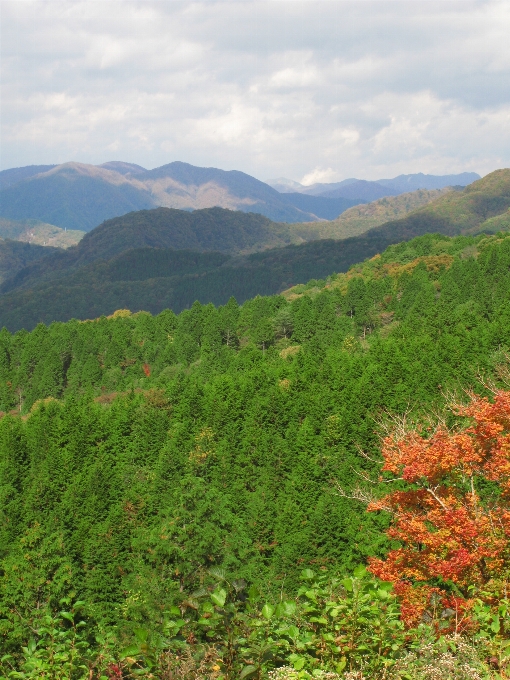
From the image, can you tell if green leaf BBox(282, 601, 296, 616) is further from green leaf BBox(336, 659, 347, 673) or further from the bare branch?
the bare branch

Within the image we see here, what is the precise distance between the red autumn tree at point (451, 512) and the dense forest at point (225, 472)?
428cm

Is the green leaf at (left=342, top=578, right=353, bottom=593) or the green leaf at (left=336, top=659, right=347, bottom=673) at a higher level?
the green leaf at (left=342, top=578, right=353, bottom=593)

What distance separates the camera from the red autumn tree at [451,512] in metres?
18.9

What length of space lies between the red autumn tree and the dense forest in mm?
4284

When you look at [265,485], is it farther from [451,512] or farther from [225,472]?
[451,512]

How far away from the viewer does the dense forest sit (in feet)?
31.9

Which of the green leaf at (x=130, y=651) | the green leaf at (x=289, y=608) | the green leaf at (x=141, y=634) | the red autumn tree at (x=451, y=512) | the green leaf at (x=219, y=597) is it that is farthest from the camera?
the red autumn tree at (x=451, y=512)

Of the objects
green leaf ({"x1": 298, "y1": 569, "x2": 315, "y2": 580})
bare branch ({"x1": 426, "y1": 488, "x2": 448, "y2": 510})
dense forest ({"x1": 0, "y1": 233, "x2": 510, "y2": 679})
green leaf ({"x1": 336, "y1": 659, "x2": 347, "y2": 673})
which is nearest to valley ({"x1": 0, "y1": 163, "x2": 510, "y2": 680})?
green leaf ({"x1": 336, "y1": 659, "x2": 347, "y2": 673})

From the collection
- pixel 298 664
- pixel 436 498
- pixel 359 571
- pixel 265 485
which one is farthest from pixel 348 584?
pixel 265 485

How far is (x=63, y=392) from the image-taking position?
410ft

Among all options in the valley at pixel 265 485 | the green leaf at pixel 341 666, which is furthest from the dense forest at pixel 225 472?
the green leaf at pixel 341 666

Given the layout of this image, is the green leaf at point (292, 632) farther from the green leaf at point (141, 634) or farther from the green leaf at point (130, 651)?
the green leaf at point (130, 651)

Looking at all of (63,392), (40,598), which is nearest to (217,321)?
(63,392)

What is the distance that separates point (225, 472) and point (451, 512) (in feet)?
149
